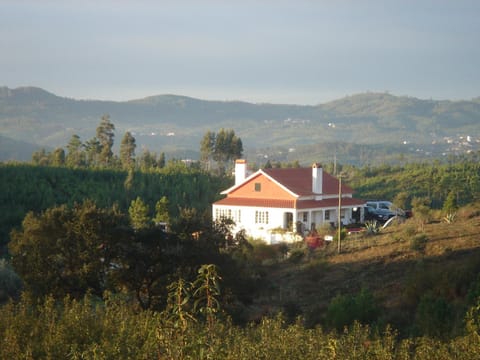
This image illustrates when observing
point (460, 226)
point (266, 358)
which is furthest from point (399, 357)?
point (460, 226)

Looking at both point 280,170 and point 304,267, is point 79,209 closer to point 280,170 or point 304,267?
point 304,267

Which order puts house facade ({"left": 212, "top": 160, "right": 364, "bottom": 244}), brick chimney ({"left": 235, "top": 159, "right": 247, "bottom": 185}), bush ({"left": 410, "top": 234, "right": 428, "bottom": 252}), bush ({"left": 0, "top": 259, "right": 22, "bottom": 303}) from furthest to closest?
brick chimney ({"left": 235, "top": 159, "right": 247, "bottom": 185})
house facade ({"left": 212, "top": 160, "right": 364, "bottom": 244})
bush ({"left": 410, "top": 234, "right": 428, "bottom": 252})
bush ({"left": 0, "top": 259, "right": 22, "bottom": 303})

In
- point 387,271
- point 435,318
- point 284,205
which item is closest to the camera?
point 435,318

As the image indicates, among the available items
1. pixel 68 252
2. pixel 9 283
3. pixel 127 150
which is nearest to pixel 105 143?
pixel 127 150

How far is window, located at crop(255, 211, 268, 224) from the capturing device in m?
42.3

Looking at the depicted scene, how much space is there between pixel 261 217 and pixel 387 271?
14.6 metres

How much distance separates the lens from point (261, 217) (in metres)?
42.4

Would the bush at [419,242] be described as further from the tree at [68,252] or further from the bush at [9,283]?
the bush at [9,283]

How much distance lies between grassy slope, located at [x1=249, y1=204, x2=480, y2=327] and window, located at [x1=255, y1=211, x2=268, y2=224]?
6166 mm

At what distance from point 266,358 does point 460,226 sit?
26.7m

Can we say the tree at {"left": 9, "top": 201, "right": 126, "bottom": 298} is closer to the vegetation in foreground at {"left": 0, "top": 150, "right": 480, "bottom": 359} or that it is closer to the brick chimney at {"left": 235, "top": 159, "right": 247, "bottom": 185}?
the vegetation in foreground at {"left": 0, "top": 150, "right": 480, "bottom": 359}

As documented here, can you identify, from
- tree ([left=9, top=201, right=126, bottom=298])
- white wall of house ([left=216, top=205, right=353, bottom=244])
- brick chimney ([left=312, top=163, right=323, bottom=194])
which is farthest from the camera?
brick chimney ([left=312, top=163, right=323, bottom=194])

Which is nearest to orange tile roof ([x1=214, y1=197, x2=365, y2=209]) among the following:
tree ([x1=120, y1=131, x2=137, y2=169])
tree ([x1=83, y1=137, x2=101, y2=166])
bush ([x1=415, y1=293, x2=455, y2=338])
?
bush ([x1=415, y1=293, x2=455, y2=338])

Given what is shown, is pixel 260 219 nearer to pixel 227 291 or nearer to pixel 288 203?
pixel 288 203
